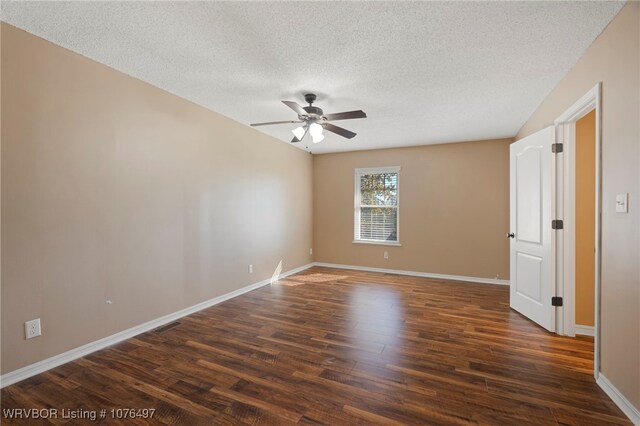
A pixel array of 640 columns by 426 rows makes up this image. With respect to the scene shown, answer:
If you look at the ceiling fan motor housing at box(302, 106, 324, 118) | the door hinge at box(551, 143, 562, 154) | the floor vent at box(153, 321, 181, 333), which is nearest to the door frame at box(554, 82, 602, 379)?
the door hinge at box(551, 143, 562, 154)

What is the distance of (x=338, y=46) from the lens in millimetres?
2217

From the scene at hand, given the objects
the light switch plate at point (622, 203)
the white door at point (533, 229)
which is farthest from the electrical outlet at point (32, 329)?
the white door at point (533, 229)

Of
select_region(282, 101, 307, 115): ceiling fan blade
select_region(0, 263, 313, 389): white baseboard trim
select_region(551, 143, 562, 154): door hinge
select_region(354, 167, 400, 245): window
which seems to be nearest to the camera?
select_region(0, 263, 313, 389): white baseboard trim

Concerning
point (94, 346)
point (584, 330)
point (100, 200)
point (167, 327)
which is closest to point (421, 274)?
point (584, 330)

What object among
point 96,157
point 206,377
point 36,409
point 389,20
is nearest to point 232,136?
point 96,157

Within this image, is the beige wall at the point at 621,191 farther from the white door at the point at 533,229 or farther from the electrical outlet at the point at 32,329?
the electrical outlet at the point at 32,329

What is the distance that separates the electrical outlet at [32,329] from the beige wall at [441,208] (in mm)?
4766

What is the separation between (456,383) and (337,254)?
13.9ft

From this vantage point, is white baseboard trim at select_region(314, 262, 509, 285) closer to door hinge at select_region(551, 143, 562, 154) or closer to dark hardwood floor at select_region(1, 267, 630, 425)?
dark hardwood floor at select_region(1, 267, 630, 425)

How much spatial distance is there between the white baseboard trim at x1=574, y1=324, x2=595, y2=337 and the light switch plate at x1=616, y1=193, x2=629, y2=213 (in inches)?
68.0

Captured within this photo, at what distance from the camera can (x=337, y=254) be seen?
20.5 feet

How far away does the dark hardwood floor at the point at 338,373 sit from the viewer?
69.7 inches

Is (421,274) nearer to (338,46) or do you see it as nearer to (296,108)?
(296,108)

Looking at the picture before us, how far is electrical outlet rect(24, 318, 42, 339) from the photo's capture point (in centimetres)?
212
